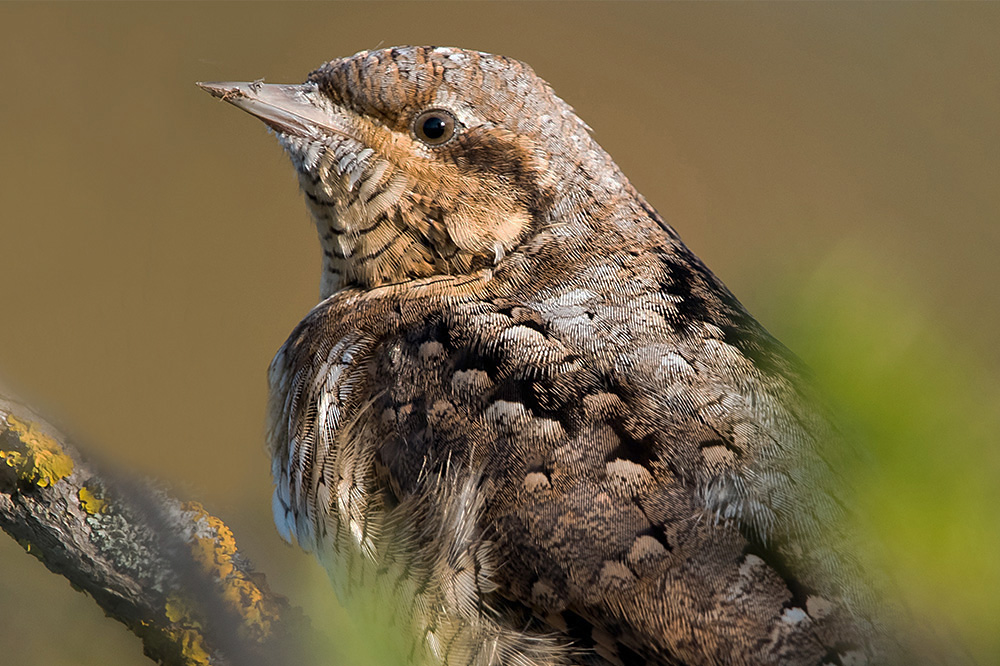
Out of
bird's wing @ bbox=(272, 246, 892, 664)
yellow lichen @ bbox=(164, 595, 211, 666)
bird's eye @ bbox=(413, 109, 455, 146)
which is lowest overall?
yellow lichen @ bbox=(164, 595, 211, 666)

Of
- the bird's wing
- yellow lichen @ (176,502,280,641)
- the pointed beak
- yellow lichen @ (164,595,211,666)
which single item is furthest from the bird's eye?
yellow lichen @ (164,595,211,666)

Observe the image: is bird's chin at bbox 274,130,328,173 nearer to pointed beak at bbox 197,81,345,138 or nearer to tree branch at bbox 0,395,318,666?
pointed beak at bbox 197,81,345,138

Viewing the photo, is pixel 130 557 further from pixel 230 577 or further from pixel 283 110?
pixel 283 110

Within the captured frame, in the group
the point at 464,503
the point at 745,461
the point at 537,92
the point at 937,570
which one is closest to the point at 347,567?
the point at 464,503

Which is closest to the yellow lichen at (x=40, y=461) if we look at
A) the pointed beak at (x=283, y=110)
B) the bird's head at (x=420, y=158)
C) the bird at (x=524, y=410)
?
the bird at (x=524, y=410)

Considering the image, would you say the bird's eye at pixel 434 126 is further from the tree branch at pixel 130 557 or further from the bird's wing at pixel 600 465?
the tree branch at pixel 130 557
